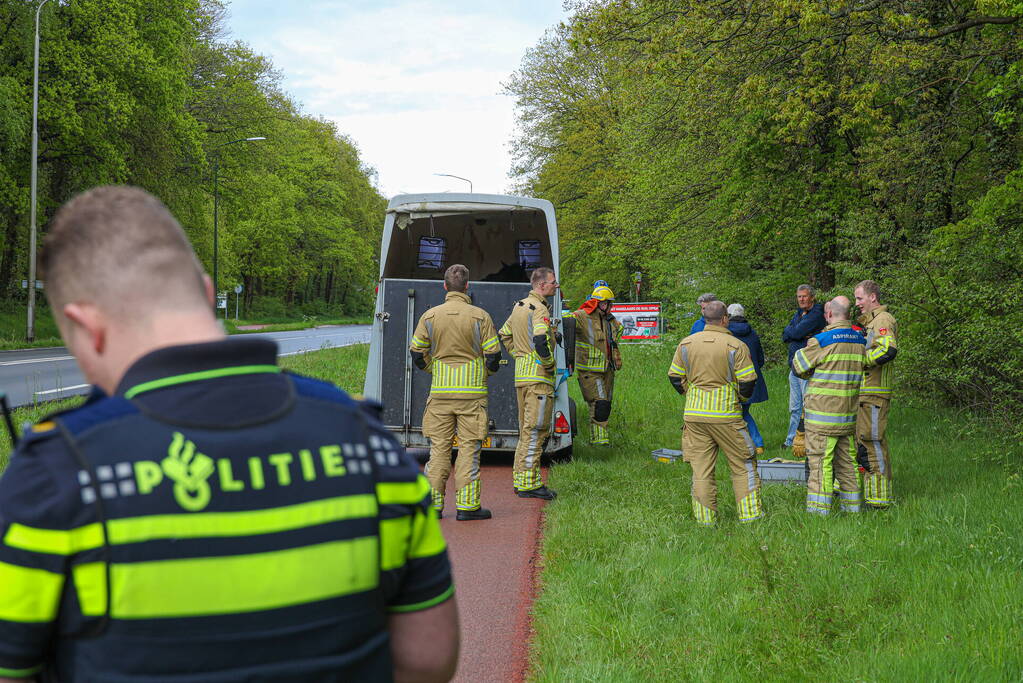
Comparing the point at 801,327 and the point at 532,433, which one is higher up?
the point at 801,327

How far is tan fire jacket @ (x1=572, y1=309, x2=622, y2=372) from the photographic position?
1185 cm

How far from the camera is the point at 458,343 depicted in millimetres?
7961

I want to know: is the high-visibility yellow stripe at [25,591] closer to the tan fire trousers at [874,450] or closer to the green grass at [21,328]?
the tan fire trousers at [874,450]

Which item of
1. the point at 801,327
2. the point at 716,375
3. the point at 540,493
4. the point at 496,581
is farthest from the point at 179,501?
the point at 801,327

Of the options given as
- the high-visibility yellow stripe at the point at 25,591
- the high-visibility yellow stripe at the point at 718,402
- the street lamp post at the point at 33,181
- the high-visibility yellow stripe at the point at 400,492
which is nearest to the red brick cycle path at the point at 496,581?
the high-visibility yellow stripe at the point at 718,402

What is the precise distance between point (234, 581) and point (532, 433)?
7.55 meters

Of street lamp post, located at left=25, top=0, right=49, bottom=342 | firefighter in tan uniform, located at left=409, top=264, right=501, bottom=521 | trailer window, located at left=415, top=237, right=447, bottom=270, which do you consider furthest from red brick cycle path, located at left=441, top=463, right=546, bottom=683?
street lamp post, located at left=25, top=0, right=49, bottom=342

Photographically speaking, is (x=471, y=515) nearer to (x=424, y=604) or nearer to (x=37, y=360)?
(x=424, y=604)

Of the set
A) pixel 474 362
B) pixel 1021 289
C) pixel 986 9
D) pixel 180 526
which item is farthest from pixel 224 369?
pixel 986 9

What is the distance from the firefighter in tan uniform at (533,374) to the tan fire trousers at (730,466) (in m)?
1.73

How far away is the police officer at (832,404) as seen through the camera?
7.68 meters

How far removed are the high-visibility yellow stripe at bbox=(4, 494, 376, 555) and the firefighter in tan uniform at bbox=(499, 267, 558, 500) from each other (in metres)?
7.35

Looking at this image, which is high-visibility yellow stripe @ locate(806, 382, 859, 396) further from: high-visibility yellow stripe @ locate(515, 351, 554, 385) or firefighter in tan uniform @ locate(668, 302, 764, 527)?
high-visibility yellow stripe @ locate(515, 351, 554, 385)

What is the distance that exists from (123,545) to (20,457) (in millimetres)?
201
